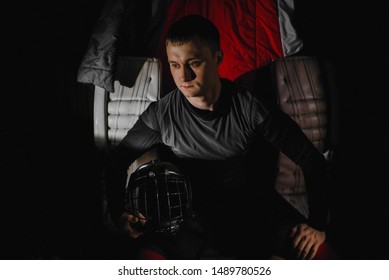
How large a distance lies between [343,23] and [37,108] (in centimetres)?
119

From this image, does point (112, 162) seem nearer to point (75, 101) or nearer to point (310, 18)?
point (75, 101)

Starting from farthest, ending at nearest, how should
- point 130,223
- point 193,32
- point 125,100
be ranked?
1. point 125,100
2. point 130,223
3. point 193,32

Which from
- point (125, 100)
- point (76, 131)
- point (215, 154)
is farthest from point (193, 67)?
point (76, 131)

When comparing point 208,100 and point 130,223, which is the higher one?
point 208,100

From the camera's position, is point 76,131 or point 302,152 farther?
point 76,131

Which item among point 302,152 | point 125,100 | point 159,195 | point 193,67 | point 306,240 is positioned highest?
point 193,67

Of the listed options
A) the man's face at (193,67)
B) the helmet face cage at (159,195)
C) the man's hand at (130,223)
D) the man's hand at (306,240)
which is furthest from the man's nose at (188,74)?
the man's hand at (306,240)

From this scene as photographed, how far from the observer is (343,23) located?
3.98 feet

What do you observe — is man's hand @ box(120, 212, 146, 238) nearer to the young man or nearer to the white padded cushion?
the young man

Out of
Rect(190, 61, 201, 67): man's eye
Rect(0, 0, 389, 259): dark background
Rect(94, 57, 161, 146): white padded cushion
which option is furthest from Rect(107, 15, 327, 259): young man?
Rect(0, 0, 389, 259): dark background

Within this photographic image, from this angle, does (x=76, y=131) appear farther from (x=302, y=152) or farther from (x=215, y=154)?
(x=302, y=152)

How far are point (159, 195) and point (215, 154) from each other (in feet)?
0.79

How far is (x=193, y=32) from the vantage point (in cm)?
90

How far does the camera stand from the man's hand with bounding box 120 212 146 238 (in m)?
1.00
